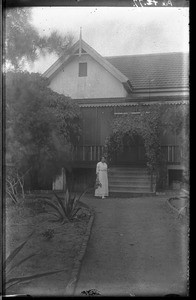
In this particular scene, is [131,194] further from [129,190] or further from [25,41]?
[25,41]

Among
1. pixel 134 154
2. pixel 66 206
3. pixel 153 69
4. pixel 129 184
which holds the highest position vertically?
pixel 153 69

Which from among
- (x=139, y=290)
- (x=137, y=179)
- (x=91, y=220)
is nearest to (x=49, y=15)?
(x=137, y=179)

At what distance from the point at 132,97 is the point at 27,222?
2.54 ft

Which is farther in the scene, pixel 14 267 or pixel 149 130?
pixel 149 130

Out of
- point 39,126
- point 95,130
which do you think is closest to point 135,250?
point 95,130

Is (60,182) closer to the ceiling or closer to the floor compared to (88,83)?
closer to the floor

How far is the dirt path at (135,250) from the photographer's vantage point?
1.47 m

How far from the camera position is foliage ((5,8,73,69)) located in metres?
1.62

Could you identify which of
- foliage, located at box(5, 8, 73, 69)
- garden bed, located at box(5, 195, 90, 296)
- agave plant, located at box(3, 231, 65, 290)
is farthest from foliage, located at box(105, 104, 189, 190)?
agave plant, located at box(3, 231, 65, 290)

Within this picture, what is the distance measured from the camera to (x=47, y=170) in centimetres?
166

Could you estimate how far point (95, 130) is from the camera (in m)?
1.67

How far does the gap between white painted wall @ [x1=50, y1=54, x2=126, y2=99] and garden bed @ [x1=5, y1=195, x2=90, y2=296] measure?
0.55m

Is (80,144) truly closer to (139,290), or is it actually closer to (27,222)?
(27,222)

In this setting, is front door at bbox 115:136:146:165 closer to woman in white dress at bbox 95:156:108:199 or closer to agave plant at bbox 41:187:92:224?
woman in white dress at bbox 95:156:108:199
